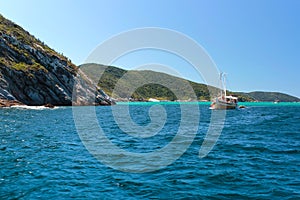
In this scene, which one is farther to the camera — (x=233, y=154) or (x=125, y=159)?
(x=233, y=154)

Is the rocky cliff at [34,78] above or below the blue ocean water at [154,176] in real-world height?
above

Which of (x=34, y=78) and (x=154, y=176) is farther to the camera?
(x=34, y=78)

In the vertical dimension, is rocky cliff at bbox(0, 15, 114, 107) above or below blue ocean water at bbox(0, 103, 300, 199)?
above

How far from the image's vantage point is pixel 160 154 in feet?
65.4

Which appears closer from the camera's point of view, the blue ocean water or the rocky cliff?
the blue ocean water

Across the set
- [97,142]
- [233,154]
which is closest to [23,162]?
[97,142]

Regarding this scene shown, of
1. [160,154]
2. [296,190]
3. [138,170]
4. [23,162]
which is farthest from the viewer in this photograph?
[160,154]

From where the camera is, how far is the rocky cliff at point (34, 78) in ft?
302

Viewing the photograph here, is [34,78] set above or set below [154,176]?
above

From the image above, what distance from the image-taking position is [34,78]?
332 feet

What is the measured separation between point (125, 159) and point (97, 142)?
7985mm

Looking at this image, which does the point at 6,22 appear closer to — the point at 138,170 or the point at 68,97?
the point at 68,97

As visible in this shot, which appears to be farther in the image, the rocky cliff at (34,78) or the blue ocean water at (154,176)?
the rocky cliff at (34,78)

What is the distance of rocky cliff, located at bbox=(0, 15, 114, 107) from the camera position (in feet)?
302
